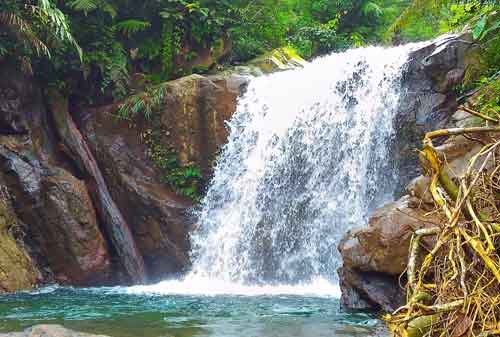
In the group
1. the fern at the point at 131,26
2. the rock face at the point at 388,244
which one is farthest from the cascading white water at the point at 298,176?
the fern at the point at 131,26

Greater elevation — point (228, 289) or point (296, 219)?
point (296, 219)

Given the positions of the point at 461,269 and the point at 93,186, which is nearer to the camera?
the point at 461,269

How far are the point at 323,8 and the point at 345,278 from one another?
15402 mm

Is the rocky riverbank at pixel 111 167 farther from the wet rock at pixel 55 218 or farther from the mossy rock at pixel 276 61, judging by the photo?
the mossy rock at pixel 276 61

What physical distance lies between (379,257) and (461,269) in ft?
10.5

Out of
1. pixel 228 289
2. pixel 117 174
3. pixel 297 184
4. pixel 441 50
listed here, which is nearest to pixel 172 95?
pixel 117 174

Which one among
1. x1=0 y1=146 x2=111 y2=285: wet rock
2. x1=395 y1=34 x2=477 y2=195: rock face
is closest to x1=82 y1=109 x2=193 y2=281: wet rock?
x1=0 y1=146 x2=111 y2=285: wet rock

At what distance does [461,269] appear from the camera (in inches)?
146

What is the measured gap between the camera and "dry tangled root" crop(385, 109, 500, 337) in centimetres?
357

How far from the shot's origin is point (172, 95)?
13.0 metres

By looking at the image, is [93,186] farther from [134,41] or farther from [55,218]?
[134,41]

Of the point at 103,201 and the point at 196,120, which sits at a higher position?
the point at 196,120

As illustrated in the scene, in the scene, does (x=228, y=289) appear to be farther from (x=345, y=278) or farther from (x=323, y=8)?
(x=323, y=8)

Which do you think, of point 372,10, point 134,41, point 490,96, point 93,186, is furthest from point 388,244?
point 372,10
